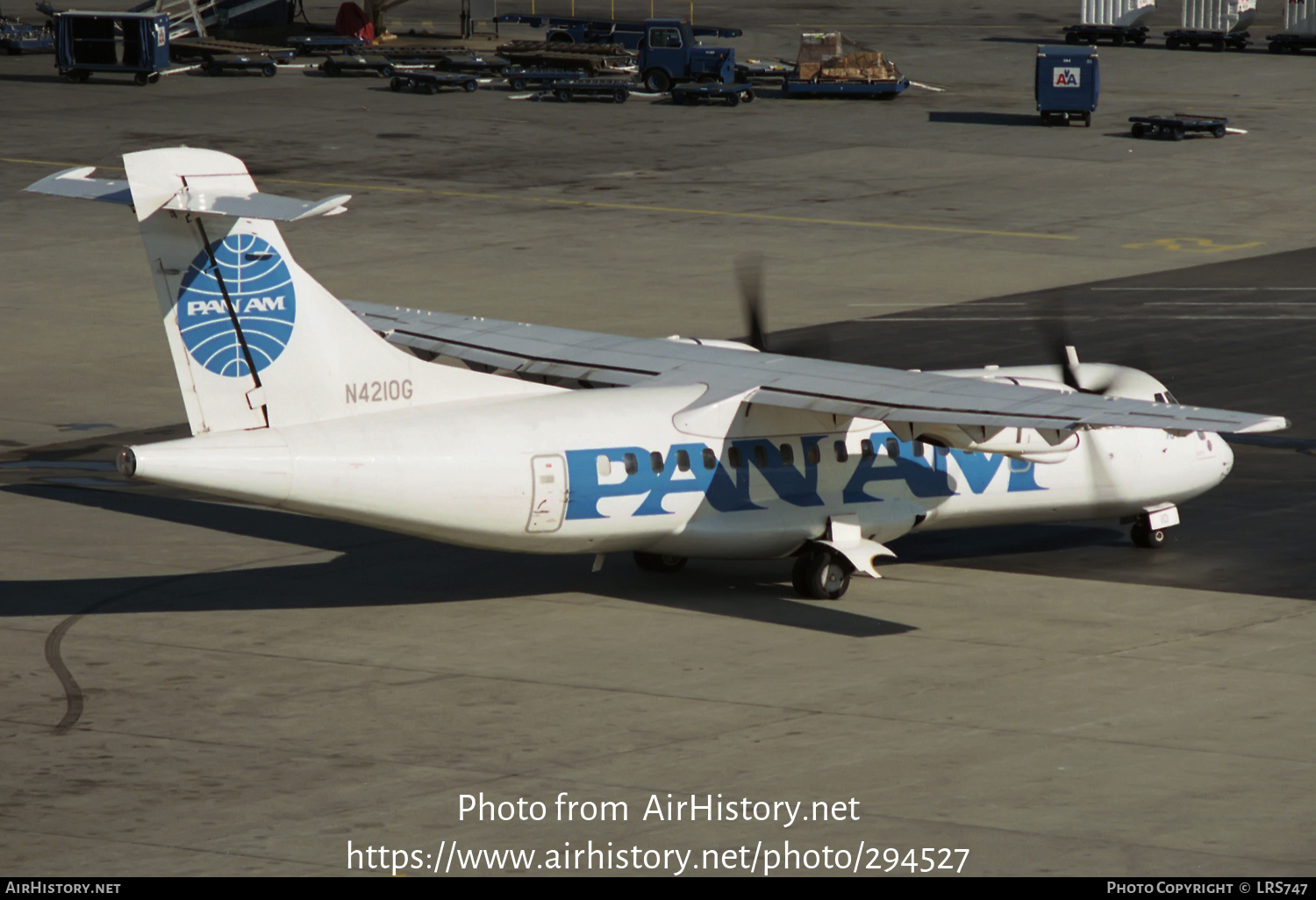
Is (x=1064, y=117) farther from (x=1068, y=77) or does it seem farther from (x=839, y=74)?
(x=839, y=74)

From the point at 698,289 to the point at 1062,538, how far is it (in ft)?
64.9

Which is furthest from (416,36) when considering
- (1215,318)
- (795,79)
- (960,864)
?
(960,864)

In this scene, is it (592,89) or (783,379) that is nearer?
(783,379)

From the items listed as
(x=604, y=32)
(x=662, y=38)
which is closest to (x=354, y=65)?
(x=604, y=32)

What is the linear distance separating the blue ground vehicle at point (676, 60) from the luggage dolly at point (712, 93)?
2.61 ft

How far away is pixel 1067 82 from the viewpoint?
7056cm

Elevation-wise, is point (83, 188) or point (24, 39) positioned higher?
point (24, 39)

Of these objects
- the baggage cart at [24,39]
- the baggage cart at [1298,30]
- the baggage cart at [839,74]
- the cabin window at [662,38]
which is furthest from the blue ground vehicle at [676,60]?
the baggage cart at [24,39]

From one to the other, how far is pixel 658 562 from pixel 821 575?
9.12 feet

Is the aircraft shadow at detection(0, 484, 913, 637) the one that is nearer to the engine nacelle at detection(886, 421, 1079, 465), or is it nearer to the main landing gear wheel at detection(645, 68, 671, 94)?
the engine nacelle at detection(886, 421, 1079, 465)

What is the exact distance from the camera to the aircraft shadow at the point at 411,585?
25547mm

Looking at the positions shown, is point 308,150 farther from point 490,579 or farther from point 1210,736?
point 1210,736

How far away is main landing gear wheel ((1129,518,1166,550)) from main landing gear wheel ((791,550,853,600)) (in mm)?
5553

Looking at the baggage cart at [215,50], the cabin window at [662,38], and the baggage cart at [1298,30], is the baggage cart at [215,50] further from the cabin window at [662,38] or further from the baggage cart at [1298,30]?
the baggage cart at [1298,30]
